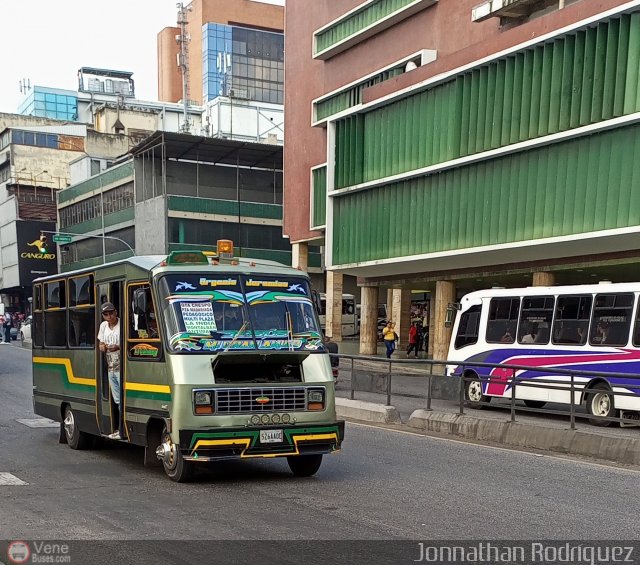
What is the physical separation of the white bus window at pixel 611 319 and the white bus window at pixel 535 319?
56.7 inches

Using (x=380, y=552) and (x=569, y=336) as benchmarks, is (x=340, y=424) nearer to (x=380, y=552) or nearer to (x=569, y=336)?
(x=380, y=552)

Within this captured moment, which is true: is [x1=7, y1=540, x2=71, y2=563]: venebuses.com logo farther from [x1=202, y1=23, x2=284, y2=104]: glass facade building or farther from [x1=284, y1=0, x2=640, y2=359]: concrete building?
[x1=202, y1=23, x2=284, y2=104]: glass facade building

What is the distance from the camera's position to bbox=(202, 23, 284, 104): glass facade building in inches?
5517

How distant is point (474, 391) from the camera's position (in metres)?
17.4

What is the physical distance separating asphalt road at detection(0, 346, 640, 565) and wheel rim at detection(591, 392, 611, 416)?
5.34m

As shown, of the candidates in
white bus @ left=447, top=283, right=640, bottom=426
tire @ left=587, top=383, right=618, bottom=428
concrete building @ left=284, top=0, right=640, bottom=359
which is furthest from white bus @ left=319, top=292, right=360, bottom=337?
tire @ left=587, top=383, right=618, bottom=428

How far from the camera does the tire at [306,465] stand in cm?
1105

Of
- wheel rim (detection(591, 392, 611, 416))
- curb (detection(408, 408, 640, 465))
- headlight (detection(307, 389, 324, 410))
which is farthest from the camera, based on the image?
wheel rim (detection(591, 392, 611, 416))

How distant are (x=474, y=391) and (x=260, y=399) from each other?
8056 mm

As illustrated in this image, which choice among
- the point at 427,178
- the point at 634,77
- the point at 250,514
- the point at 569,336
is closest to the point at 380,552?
the point at 250,514

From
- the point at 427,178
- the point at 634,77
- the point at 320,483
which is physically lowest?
the point at 320,483

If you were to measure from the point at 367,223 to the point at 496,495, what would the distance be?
3364cm

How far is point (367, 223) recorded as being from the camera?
43.1 metres

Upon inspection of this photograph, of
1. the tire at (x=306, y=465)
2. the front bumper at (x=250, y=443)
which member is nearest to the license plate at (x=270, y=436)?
the front bumper at (x=250, y=443)
